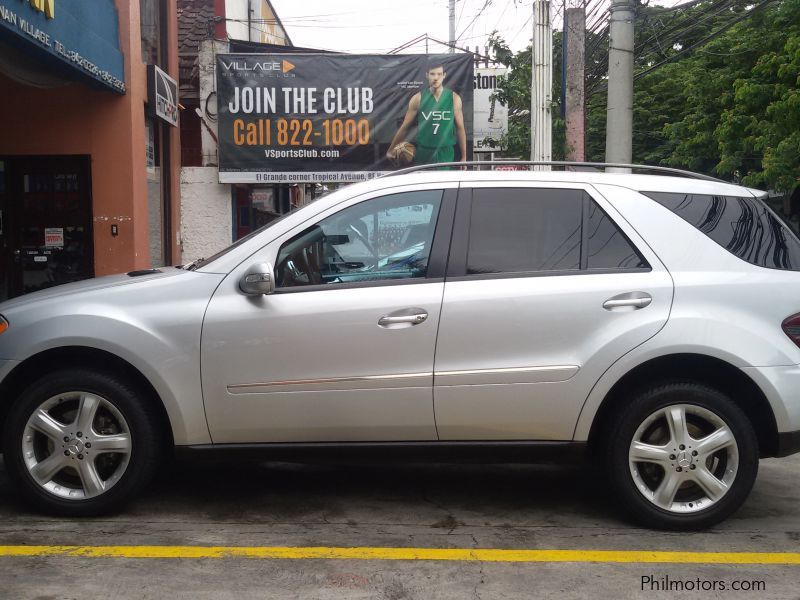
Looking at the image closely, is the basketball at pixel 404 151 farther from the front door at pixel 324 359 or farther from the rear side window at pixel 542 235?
the front door at pixel 324 359

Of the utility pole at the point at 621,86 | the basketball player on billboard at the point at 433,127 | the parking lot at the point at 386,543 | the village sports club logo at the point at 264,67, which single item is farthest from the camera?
the basketball player on billboard at the point at 433,127

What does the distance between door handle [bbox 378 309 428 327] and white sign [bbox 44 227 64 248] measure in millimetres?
7822

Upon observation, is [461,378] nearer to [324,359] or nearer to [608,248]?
[324,359]

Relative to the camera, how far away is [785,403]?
13.7 ft

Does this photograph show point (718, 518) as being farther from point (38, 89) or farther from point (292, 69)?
point (292, 69)

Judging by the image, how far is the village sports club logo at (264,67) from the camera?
13250mm

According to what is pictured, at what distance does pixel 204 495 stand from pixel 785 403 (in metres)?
3.20

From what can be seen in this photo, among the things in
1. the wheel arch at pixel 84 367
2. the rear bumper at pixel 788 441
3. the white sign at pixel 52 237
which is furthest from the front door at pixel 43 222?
the rear bumper at pixel 788 441

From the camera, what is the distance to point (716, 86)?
2297cm

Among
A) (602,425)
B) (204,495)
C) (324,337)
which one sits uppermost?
(324,337)

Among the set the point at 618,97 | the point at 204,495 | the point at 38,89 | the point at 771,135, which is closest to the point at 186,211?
the point at 38,89

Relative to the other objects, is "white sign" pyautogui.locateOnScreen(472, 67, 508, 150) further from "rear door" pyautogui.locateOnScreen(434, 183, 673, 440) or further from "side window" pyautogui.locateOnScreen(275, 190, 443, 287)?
Result: "rear door" pyautogui.locateOnScreen(434, 183, 673, 440)

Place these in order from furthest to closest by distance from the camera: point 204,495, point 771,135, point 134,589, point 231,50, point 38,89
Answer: point 771,135 < point 231,50 < point 38,89 < point 204,495 < point 134,589

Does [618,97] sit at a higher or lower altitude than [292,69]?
lower
